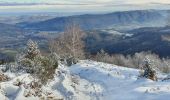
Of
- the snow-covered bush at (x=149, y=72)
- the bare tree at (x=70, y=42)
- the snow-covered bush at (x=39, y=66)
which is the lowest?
the bare tree at (x=70, y=42)

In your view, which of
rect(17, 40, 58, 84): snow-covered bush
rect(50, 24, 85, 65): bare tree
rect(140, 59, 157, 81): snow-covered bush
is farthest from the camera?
rect(50, 24, 85, 65): bare tree

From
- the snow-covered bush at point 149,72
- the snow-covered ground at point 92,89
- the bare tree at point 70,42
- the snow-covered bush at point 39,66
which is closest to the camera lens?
the snow-covered ground at point 92,89

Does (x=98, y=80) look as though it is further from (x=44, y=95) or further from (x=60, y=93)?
(x=44, y=95)

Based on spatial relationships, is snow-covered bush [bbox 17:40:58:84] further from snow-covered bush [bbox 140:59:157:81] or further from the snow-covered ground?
snow-covered bush [bbox 140:59:157:81]

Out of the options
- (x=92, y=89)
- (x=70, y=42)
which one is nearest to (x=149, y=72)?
(x=92, y=89)

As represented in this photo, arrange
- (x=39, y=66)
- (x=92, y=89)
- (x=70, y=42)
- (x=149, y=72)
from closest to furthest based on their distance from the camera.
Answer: (x=39, y=66), (x=92, y=89), (x=149, y=72), (x=70, y=42)

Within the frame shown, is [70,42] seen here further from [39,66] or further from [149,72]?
[39,66]

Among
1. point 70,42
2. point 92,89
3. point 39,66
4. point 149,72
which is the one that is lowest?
point 70,42

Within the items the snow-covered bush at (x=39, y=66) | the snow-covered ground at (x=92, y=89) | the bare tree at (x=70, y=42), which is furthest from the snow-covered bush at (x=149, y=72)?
the bare tree at (x=70, y=42)

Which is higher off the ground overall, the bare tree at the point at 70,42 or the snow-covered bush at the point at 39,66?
the snow-covered bush at the point at 39,66

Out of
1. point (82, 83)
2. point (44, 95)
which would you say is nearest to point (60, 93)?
point (44, 95)

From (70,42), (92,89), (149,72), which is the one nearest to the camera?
(92,89)

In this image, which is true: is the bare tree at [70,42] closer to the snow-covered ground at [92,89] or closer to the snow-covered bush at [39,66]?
the snow-covered ground at [92,89]

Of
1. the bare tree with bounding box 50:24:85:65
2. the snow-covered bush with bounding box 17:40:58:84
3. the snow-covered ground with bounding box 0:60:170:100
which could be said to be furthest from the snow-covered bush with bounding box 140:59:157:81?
the bare tree with bounding box 50:24:85:65
